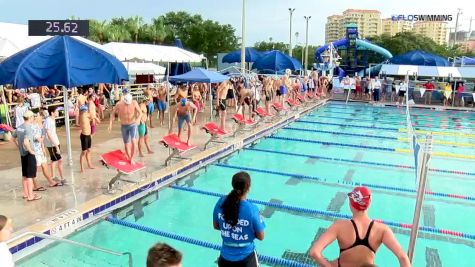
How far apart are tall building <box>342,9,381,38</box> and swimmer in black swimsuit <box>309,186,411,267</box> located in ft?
348

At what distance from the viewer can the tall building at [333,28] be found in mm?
104438

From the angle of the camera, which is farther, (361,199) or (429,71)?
(429,71)

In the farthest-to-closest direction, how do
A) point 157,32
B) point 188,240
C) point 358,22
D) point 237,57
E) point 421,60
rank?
point 358,22 → point 157,32 → point 421,60 → point 237,57 → point 188,240

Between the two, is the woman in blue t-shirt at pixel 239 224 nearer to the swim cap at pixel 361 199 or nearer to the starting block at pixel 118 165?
the swim cap at pixel 361 199

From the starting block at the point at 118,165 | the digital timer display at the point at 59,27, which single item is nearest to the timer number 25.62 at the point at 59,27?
the digital timer display at the point at 59,27

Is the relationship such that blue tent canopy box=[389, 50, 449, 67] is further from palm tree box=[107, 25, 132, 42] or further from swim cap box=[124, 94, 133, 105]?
palm tree box=[107, 25, 132, 42]

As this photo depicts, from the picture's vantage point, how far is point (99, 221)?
6031mm

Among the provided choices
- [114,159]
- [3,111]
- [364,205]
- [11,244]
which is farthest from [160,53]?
[364,205]

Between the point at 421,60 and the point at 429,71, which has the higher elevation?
the point at 421,60

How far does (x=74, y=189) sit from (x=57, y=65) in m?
1.92

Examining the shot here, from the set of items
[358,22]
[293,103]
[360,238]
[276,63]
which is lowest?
[293,103]

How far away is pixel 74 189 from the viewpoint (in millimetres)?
6480

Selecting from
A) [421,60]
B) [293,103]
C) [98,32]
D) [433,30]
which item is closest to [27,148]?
[293,103]

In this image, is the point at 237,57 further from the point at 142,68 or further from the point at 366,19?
the point at 366,19
